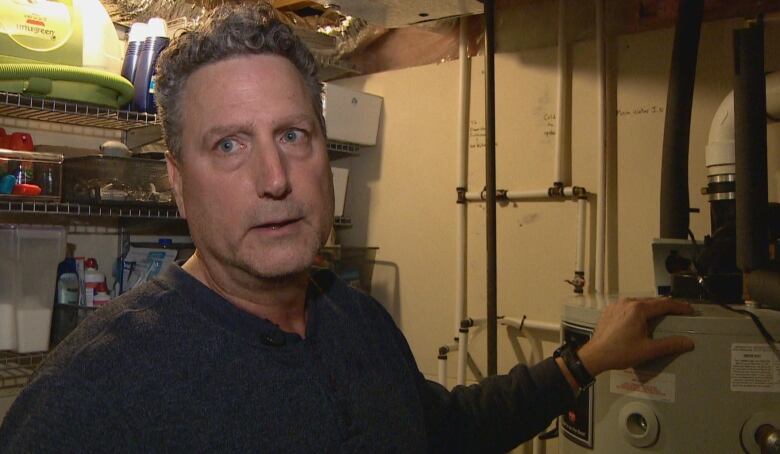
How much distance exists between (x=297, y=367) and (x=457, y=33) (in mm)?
1597

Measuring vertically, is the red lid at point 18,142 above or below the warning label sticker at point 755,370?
above

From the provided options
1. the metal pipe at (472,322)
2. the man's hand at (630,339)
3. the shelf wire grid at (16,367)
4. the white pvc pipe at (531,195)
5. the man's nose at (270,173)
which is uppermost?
the white pvc pipe at (531,195)

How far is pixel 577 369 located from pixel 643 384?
0.12m

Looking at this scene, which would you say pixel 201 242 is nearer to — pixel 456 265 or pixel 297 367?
pixel 297 367

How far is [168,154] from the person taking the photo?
0.99 meters

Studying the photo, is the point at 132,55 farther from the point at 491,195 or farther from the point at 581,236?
the point at 581,236

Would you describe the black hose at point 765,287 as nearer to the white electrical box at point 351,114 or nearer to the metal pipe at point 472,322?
the metal pipe at point 472,322

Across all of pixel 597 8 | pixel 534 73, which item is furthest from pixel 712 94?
pixel 534 73

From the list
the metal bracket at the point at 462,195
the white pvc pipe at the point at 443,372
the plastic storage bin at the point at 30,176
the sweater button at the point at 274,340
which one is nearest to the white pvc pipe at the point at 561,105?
the metal bracket at the point at 462,195

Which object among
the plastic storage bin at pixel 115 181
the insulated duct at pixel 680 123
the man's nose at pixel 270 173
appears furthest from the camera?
the plastic storage bin at pixel 115 181

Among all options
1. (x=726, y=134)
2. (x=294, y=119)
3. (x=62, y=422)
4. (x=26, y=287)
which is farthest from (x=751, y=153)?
(x=26, y=287)

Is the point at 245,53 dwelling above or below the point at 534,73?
below

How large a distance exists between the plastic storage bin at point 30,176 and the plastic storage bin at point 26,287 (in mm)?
162

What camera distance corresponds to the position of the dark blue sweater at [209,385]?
76 cm
